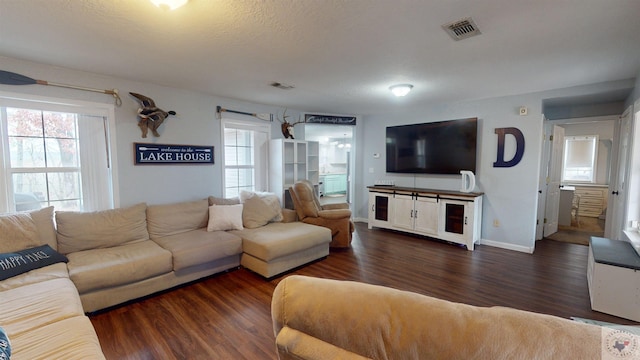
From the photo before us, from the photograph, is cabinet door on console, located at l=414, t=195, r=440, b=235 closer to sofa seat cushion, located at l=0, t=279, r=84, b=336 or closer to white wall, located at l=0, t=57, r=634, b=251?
white wall, located at l=0, t=57, r=634, b=251

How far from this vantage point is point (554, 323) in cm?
60

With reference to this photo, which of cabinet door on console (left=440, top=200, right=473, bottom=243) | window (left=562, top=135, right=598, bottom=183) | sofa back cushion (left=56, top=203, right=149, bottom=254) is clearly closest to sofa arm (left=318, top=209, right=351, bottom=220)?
cabinet door on console (left=440, top=200, right=473, bottom=243)

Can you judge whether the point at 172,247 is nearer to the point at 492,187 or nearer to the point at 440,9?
the point at 440,9

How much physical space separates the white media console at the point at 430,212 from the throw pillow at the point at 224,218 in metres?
2.69

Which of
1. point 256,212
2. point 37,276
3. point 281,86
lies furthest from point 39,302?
point 281,86

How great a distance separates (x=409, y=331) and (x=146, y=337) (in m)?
2.24

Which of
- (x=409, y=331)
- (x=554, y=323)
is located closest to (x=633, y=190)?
(x=554, y=323)

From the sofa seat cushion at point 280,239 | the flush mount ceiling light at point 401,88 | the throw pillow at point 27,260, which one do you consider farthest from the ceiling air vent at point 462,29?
the throw pillow at point 27,260

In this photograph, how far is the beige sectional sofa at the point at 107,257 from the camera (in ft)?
4.91

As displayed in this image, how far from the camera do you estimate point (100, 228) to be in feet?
9.12

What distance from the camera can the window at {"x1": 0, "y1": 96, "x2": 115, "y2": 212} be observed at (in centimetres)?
263

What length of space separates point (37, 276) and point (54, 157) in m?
1.44

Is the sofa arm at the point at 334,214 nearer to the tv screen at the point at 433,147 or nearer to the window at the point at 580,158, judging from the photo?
the tv screen at the point at 433,147

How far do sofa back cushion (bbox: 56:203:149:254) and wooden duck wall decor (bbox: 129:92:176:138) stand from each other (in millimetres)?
965
